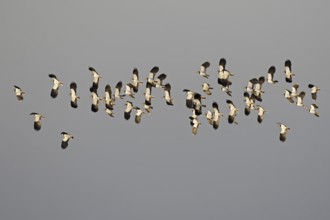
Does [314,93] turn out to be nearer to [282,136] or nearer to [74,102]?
[282,136]

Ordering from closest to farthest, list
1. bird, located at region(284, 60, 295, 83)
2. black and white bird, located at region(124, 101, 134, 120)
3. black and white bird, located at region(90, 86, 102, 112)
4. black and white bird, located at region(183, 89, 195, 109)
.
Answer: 1. black and white bird, located at region(90, 86, 102, 112)
2. bird, located at region(284, 60, 295, 83)
3. black and white bird, located at region(183, 89, 195, 109)
4. black and white bird, located at region(124, 101, 134, 120)

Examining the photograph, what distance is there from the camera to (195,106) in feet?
166

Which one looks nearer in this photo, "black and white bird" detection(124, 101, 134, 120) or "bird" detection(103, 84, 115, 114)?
"bird" detection(103, 84, 115, 114)

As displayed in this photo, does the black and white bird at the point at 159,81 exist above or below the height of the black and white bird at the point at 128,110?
above

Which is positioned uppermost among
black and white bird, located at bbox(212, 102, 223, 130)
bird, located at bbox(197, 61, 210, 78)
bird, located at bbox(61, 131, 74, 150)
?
bird, located at bbox(197, 61, 210, 78)

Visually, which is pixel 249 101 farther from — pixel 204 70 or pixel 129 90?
pixel 129 90

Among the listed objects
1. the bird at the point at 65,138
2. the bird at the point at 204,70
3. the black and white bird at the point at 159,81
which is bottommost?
the bird at the point at 65,138

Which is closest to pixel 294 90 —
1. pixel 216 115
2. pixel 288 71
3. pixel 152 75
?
pixel 288 71

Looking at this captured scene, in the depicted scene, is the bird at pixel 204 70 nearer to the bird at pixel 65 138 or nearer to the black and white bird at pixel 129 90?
the black and white bird at pixel 129 90

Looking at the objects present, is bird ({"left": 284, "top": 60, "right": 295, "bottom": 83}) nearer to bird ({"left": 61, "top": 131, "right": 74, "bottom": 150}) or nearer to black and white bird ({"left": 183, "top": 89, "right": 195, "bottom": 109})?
black and white bird ({"left": 183, "top": 89, "right": 195, "bottom": 109})

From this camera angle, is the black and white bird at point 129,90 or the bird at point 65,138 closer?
the bird at point 65,138

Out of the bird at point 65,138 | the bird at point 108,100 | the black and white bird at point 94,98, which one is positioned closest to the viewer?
the bird at point 65,138

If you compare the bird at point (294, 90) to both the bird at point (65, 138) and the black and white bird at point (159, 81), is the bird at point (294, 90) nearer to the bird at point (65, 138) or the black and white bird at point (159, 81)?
the black and white bird at point (159, 81)

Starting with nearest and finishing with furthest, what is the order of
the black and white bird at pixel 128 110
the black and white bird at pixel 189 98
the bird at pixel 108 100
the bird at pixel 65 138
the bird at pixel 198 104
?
the bird at pixel 65 138 → the bird at pixel 198 104 → the bird at pixel 108 100 → the black and white bird at pixel 189 98 → the black and white bird at pixel 128 110
